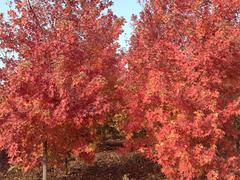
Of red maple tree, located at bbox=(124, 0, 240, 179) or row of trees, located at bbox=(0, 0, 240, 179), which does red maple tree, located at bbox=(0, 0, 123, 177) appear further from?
red maple tree, located at bbox=(124, 0, 240, 179)

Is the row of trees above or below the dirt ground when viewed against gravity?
above

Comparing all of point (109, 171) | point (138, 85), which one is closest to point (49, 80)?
point (138, 85)

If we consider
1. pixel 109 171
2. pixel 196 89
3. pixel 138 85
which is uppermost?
pixel 138 85

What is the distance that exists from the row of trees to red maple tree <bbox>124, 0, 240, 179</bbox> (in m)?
0.03

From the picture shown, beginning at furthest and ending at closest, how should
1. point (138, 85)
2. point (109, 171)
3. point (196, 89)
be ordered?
point (109, 171) < point (138, 85) < point (196, 89)

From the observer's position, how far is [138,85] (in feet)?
51.0

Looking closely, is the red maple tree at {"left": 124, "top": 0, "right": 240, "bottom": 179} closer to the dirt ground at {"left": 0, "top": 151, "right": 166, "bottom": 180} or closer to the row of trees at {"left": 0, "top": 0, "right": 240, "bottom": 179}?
the row of trees at {"left": 0, "top": 0, "right": 240, "bottom": 179}

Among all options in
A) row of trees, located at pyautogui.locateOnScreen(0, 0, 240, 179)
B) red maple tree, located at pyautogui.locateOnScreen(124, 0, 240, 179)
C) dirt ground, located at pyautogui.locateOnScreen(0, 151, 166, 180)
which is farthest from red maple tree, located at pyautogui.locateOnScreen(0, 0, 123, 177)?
dirt ground, located at pyautogui.locateOnScreen(0, 151, 166, 180)

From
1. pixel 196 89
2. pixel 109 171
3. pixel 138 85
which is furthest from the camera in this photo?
pixel 109 171

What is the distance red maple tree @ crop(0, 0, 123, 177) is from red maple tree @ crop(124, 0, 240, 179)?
230 cm

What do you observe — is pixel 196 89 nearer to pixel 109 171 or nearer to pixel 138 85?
pixel 138 85

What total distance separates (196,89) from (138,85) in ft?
12.0

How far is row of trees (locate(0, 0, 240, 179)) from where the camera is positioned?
12320 millimetres

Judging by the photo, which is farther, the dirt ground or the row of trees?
the dirt ground
